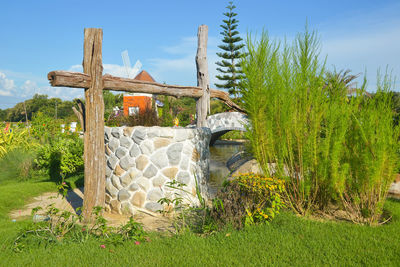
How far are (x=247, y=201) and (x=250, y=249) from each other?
1.00 m

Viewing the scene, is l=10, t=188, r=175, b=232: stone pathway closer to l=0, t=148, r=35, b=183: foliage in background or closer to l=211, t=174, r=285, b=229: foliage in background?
l=211, t=174, r=285, b=229: foliage in background

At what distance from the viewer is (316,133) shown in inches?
153

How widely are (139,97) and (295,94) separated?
70.8ft

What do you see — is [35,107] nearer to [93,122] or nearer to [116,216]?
[116,216]

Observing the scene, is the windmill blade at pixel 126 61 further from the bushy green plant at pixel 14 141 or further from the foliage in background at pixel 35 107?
the bushy green plant at pixel 14 141

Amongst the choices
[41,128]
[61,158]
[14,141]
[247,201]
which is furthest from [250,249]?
[41,128]

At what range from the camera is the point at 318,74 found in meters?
4.04

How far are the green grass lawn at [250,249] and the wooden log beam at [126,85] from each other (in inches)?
80.1

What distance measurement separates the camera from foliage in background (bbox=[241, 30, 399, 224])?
3.66 meters

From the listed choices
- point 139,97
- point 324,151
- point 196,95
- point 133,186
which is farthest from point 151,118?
point 139,97

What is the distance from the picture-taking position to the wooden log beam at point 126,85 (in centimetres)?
398

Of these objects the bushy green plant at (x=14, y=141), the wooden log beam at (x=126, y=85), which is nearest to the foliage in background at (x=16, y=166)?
the bushy green plant at (x=14, y=141)

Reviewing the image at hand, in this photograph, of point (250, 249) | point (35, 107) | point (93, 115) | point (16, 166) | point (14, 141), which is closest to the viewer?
point (250, 249)

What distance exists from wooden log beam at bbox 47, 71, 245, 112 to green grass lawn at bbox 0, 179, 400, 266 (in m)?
2.04
